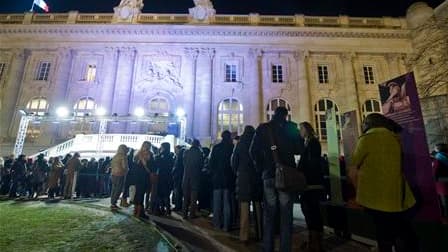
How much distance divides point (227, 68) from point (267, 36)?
4702 mm

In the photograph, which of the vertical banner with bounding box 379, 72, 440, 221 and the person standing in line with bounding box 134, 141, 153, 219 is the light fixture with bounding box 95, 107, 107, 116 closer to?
the person standing in line with bounding box 134, 141, 153, 219

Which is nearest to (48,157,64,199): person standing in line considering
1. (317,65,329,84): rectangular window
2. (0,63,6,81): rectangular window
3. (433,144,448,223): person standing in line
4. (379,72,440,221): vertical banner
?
(379,72,440,221): vertical banner

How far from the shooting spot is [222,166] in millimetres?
5371

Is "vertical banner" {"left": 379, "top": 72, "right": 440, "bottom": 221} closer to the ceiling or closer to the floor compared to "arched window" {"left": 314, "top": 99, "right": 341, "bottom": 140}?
closer to the floor

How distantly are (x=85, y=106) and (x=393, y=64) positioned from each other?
27.9m

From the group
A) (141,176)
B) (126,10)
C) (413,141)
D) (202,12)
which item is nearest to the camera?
(413,141)

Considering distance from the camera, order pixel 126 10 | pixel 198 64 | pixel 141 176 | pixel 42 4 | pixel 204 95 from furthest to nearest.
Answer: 1. pixel 42 4
2. pixel 126 10
3. pixel 198 64
4. pixel 204 95
5. pixel 141 176

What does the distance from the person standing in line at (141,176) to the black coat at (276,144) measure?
388cm

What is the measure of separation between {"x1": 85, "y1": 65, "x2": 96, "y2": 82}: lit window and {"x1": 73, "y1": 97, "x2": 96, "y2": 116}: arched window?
190 centimetres

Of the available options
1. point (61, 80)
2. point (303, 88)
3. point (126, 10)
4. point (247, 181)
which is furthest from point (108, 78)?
point (247, 181)

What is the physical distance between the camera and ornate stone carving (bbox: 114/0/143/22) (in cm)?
2477

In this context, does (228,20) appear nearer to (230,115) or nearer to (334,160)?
(230,115)

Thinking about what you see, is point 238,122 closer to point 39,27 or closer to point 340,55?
point 340,55

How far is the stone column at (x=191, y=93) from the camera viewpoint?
2217 centimetres
